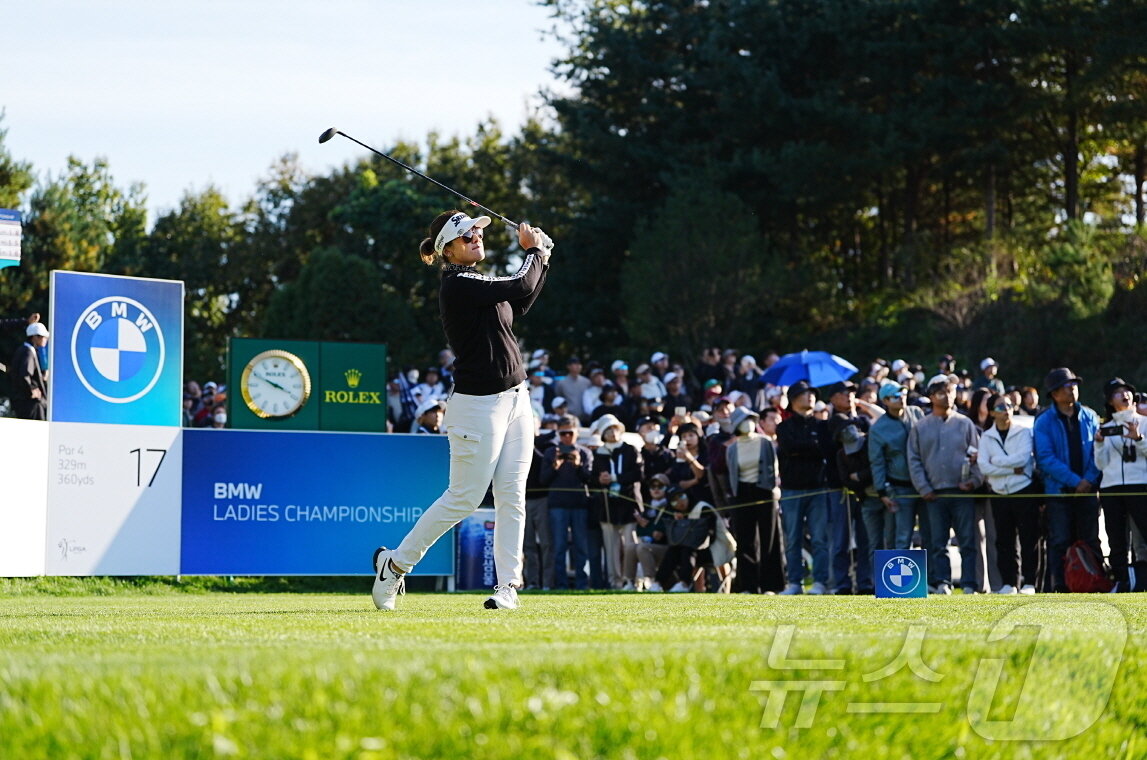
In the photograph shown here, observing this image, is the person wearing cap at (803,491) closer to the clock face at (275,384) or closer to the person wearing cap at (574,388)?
the clock face at (275,384)

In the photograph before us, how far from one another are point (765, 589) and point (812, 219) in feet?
101

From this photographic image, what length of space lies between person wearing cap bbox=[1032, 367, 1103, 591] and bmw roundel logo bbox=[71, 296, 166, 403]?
29.1ft

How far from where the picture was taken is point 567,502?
63.0ft

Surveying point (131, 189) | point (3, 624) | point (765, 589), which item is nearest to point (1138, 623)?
point (3, 624)

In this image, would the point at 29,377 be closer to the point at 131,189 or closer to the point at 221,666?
the point at 221,666

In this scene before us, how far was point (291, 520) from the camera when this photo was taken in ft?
58.5

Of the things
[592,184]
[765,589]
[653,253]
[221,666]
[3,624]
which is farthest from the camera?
[592,184]

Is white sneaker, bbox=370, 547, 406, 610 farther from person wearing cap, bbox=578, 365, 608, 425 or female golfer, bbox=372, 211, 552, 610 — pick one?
person wearing cap, bbox=578, 365, 608, 425

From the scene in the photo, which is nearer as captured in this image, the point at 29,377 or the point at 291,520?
the point at 291,520

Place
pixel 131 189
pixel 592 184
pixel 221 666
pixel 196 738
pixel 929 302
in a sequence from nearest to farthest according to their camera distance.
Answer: pixel 196 738 < pixel 221 666 < pixel 929 302 < pixel 592 184 < pixel 131 189

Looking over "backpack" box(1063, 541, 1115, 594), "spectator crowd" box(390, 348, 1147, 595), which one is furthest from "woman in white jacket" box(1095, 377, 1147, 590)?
"backpack" box(1063, 541, 1115, 594)

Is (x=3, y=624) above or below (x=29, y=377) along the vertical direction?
below

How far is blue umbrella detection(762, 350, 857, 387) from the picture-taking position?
83.9 ft

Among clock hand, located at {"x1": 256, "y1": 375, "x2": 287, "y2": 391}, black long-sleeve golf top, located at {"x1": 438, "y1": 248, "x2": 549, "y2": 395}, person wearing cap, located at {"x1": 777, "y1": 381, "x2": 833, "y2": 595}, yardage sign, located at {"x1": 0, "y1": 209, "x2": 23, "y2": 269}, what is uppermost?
yardage sign, located at {"x1": 0, "y1": 209, "x2": 23, "y2": 269}
